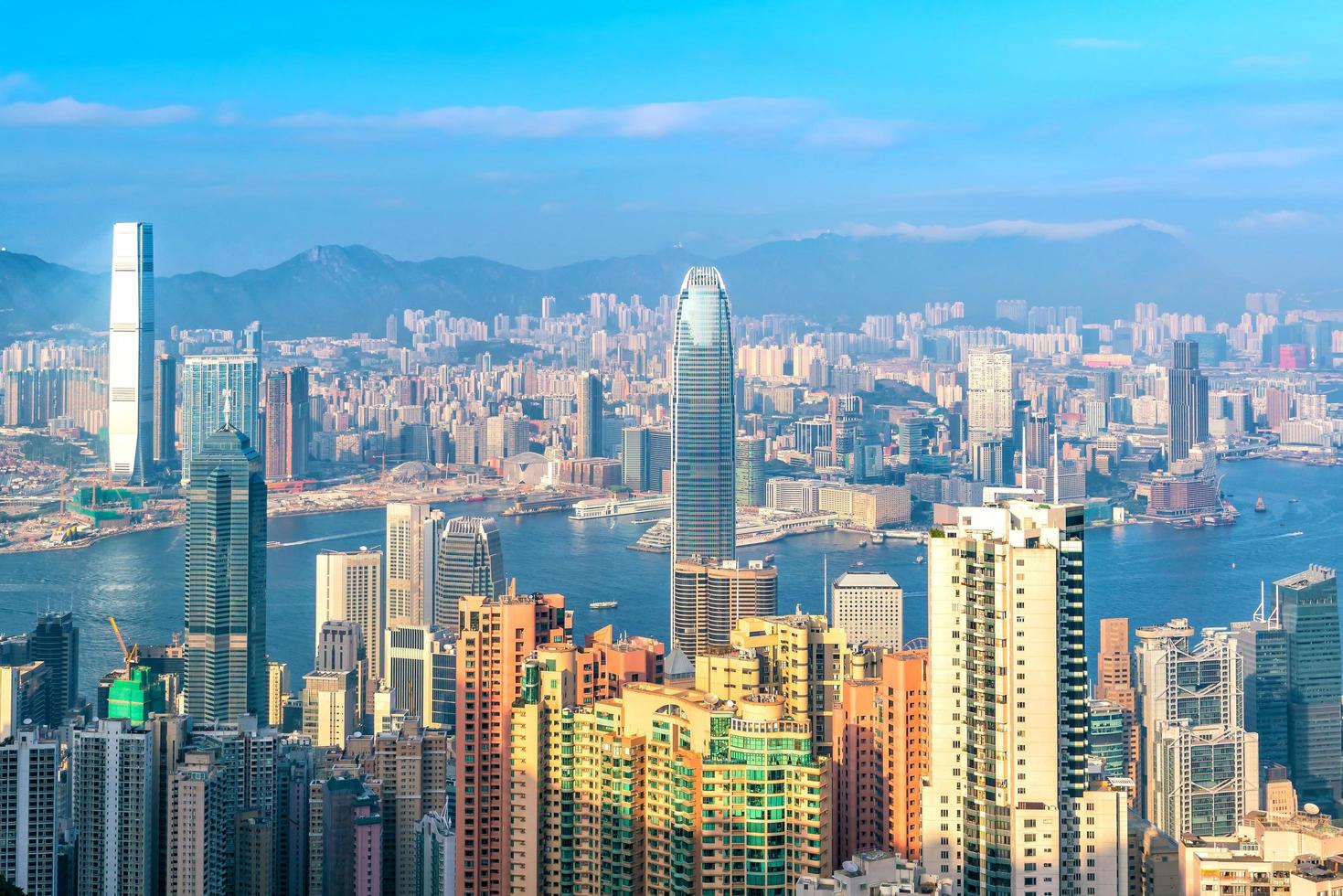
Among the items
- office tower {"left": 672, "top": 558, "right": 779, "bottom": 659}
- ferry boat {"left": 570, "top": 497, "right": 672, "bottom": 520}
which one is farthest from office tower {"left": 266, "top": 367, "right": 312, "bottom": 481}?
office tower {"left": 672, "top": 558, "right": 779, "bottom": 659}

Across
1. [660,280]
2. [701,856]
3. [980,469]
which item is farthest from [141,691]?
[980,469]

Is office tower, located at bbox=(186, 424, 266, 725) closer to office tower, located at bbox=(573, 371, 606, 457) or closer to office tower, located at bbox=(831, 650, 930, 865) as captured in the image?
office tower, located at bbox=(831, 650, 930, 865)

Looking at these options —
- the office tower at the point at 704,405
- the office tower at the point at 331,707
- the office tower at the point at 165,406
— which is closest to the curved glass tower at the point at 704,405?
the office tower at the point at 704,405

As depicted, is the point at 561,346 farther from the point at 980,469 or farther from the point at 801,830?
the point at 801,830

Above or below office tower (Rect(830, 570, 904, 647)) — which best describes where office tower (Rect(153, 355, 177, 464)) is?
above

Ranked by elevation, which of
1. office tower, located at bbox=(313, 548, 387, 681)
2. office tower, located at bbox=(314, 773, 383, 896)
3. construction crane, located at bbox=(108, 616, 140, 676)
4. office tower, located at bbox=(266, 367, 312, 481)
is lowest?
office tower, located at bbox=(314, 773, 383, 896)

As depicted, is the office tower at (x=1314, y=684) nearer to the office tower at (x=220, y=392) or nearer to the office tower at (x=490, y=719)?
the office tower at (x=490, y=719)
